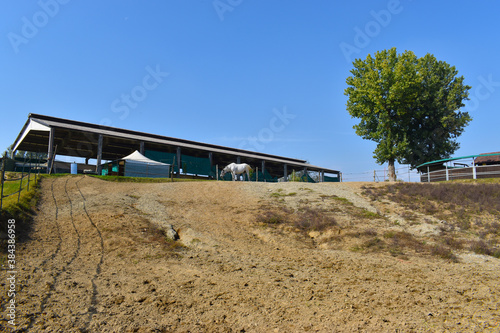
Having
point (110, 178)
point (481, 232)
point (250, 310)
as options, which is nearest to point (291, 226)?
point (250, 310)

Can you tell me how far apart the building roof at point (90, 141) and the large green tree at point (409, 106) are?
1362cm

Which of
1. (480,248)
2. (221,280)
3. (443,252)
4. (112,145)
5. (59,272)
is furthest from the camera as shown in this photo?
(112,145)

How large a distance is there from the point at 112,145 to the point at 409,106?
3247 centimetres

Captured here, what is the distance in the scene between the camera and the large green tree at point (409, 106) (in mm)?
31391

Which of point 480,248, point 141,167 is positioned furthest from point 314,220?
point 141,167

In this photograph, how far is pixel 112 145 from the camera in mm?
32250

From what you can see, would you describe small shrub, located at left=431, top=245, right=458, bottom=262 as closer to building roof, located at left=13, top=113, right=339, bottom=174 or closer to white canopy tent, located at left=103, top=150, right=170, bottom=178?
white canopy tent, located at left=103, top=150, right=170, bottom=178

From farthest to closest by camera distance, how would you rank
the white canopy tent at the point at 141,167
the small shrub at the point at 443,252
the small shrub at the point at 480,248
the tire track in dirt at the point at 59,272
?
1. the white canopy tent at the point at 141,167
2. the small shrub at the point at 480,248
3. the small shrub at the point at 443,252
4. the tire track in dirt at the point at 59,272

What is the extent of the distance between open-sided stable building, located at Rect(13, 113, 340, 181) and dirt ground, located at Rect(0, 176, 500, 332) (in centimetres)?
1554

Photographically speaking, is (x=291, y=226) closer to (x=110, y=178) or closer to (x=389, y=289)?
(x=389, y=289)

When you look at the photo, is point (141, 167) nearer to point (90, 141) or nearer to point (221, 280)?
point (90, 141)

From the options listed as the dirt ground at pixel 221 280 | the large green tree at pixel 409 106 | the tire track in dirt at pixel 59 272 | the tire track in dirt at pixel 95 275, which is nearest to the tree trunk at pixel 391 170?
the large green tree at pixel 409 106

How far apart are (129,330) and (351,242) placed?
877cm

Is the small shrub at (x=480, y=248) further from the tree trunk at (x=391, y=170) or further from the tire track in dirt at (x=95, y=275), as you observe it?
the tree trunk at (x=391, y=170)
